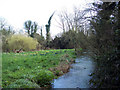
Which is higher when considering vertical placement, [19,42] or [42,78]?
[19,42]

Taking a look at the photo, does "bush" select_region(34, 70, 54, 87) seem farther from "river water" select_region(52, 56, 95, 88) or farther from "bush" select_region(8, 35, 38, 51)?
"bush" select_region(8, 35, 38, 51)

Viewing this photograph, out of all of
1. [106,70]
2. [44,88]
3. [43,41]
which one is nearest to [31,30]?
[43,41]

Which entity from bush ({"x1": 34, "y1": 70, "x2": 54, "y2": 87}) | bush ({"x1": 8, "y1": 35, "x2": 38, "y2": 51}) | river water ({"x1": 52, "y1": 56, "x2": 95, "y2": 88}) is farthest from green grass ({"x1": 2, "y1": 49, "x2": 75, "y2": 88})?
bush ({"x1": 8, "y1": 35, "x2": 38, "y2": 51})

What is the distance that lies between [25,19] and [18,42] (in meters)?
10.2

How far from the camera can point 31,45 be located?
1627 centimetres

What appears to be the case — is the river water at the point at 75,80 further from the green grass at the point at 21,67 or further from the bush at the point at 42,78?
the green grass at the point at 21,67

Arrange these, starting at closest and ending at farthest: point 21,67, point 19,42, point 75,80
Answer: point 75,80
point 21,67
point 19,42

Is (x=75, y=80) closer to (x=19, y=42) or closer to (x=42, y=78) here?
(x=42, y=78)

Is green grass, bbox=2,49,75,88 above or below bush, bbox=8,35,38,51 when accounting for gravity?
below

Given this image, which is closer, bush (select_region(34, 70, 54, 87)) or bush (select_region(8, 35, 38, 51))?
bush (select_region(34, 70, 54, 87))

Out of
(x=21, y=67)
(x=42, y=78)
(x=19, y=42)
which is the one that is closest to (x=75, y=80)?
(x=42, y=78)

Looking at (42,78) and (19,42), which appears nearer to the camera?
(42,78)

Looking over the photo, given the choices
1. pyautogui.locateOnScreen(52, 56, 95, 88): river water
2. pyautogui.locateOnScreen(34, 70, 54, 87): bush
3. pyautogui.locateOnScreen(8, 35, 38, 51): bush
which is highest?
pyautogui.locateOnScreen(8, 35, 38, 51): bush

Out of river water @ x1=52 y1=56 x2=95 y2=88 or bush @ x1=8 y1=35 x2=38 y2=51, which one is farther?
bush @ x1=8 y1=35 x2=38 y2=51
